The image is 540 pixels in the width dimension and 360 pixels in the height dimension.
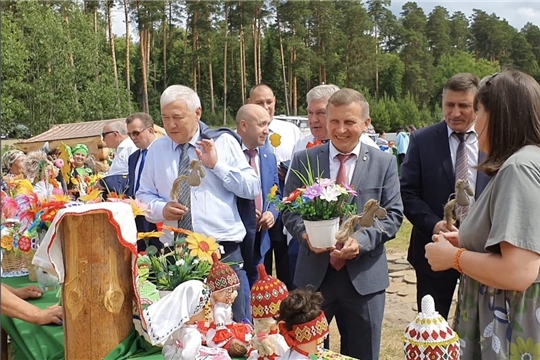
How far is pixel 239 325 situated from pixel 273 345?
44 centimetres

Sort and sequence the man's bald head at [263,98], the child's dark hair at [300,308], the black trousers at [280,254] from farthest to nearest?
the man's bald head at [263,98] < the black trousers at [280,254] < the child's dark hair at [300,308]

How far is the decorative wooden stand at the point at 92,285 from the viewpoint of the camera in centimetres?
217

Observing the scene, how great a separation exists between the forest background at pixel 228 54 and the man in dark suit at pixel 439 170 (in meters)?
14.0

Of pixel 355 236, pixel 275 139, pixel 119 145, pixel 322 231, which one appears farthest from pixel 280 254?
pixel 119 145

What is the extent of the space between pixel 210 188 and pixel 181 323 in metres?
1.32

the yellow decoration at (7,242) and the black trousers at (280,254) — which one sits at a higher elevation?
the yellow decoration at (7,242)

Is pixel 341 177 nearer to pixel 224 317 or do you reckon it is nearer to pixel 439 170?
pixel 439 170

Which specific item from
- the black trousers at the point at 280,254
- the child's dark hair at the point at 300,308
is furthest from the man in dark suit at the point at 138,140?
the child's dark hair at the point at 300,308

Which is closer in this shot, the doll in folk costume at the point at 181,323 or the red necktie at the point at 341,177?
the doll in folk costume at the point at 181,323

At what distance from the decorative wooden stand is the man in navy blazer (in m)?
1.74

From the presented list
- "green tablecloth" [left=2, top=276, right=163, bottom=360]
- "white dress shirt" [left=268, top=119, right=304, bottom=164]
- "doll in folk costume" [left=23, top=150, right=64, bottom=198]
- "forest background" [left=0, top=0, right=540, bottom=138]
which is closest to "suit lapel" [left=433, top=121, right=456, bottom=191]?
"white dress shirt" [left=268, top=119, right=304, bottom=164]

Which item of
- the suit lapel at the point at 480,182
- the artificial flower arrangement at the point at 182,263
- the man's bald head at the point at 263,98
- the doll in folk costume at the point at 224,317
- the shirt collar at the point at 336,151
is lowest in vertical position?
the doll in folk costume at the point at 224,317

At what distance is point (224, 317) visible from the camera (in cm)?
228

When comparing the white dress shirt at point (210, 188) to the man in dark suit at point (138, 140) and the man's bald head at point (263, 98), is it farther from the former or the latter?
the man's bald head at point (263, 98)
